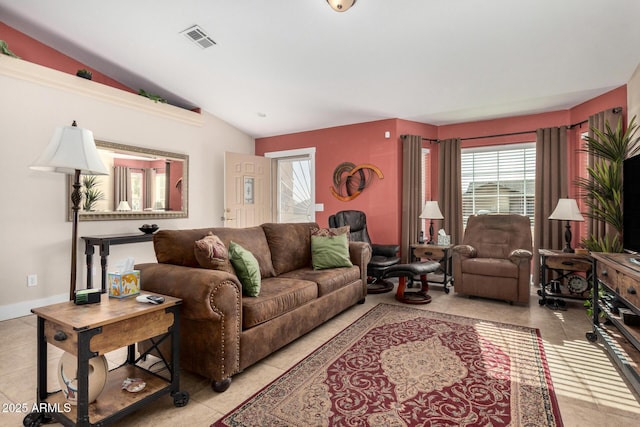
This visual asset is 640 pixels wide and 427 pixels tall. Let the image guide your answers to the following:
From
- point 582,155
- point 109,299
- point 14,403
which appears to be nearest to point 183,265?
point 109,299

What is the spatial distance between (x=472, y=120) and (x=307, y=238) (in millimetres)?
3268

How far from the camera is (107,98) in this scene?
13.3ft

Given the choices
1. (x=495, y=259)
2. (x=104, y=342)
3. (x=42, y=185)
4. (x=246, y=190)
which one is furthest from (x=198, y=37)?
(x=495, y=259)

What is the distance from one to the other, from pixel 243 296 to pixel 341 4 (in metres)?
2.42

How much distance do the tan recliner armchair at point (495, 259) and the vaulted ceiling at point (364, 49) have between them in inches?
61.4

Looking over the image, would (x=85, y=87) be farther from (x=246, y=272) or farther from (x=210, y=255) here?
(x=246, y=272)

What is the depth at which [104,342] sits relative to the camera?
1.49 metres

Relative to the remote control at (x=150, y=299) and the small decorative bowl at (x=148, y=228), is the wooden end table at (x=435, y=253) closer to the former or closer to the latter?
the small decorative bowl at (x=148, y=228)

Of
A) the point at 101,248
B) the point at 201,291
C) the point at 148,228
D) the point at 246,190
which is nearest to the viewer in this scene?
the point at 201,291

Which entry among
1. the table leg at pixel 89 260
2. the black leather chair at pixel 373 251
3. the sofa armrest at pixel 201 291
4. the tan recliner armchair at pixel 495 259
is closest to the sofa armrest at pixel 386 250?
the black leather chair at pixel 373 251

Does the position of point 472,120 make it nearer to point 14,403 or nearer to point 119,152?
point 119,152

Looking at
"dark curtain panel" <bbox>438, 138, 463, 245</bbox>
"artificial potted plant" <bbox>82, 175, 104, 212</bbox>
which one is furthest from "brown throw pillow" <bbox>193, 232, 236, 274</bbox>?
"dark curtain panel" <bbox>438, 138, 463, 245</bbox>

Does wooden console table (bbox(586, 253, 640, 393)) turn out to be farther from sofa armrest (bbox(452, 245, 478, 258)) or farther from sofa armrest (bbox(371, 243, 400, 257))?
sofa armrest (bbox(371, 243, 400, 257))

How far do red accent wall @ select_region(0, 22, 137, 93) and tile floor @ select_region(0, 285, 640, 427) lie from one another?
9.30 ft
